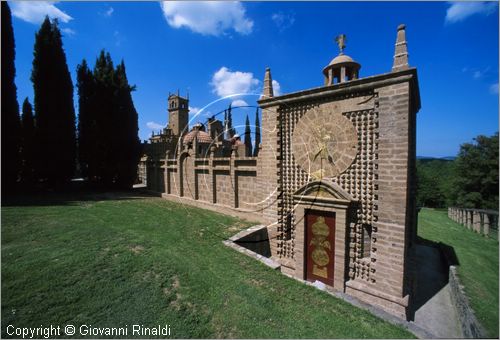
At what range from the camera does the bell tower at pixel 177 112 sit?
142 feet

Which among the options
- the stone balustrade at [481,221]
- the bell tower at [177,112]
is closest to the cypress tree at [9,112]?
the bell tower at [177,112]

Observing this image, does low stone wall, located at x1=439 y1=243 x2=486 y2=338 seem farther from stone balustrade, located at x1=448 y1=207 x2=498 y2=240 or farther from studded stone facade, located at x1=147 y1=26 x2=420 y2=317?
stone balustrade, located at x1=448 y1=207 x2=498 y2=240

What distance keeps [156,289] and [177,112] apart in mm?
40605

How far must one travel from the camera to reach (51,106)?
21047 millimetres

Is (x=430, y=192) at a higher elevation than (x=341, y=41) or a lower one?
lower

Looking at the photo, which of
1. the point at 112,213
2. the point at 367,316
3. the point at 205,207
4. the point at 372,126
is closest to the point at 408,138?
the point at 372,126

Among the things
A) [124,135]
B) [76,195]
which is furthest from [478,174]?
[76,195]

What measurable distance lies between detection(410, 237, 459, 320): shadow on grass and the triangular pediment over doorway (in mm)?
4244

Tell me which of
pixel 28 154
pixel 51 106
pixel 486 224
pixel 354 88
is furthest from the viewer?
pixel 486 224

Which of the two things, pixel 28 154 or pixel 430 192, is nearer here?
pixel 28 154

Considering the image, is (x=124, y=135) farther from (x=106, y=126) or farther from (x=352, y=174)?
(x=352, y=174)

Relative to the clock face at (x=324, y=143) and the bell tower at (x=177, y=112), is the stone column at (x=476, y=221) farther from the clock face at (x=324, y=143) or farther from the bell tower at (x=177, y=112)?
the bell tower at (x=177, y=112)

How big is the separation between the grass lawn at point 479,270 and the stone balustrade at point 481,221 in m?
0.93

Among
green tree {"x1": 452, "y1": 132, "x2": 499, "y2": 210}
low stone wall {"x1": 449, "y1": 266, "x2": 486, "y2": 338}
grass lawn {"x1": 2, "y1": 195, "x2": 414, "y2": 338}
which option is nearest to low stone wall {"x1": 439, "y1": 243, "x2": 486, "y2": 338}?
low stone wall {"x1": 449, "y1": 266, "x2": 486, "y2": 338}
